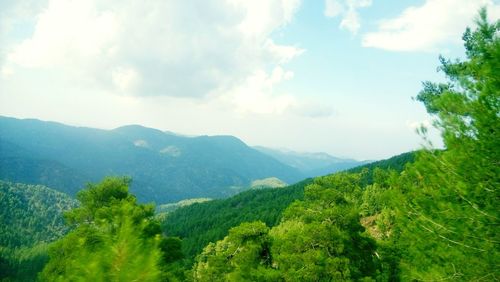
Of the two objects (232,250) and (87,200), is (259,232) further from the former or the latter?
(87,200)

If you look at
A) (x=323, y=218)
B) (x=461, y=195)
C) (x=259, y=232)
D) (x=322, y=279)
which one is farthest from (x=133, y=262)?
(x=259, y=232)

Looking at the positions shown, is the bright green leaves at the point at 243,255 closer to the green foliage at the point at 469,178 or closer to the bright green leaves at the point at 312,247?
the bright green leaves at the point at 312,247

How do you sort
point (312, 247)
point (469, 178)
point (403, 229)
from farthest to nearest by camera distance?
point (312, 247) < point (403, 229) < point (469, 178)

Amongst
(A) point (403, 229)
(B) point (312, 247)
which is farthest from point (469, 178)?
(B) point (312, 247)

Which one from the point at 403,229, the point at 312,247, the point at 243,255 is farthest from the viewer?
the point at 243,255

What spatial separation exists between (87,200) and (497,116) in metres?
33.8

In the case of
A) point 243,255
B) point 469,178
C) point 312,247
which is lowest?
point 243,255

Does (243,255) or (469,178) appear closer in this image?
(469,178)

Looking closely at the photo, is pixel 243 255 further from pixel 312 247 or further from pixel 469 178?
pixel 469 178

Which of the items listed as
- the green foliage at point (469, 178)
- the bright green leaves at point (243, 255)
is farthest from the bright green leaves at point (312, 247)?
the green foliage at point (469, 178)

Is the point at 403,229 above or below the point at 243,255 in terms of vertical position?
above

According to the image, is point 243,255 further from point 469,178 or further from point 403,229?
point 469,178

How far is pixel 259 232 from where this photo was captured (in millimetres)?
27984

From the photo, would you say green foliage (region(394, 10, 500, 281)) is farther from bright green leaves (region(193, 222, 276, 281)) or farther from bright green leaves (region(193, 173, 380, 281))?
bright green leaves (region(193, 222, 276, 281))
